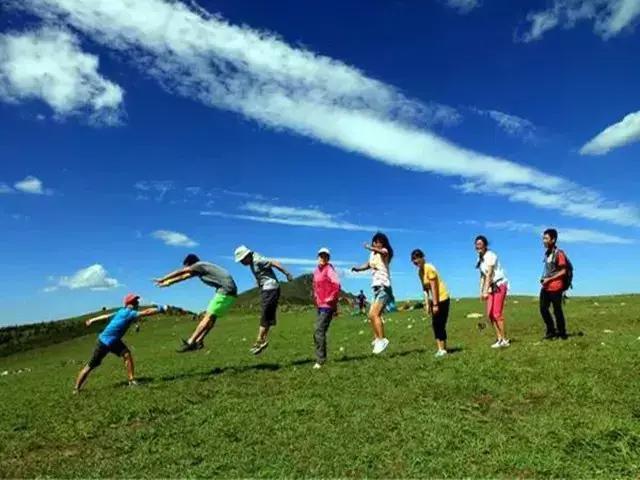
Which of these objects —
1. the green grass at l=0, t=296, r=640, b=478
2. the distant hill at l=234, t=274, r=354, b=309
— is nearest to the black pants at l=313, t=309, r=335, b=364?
the green grass at l=0, t=296, r=640, b=478

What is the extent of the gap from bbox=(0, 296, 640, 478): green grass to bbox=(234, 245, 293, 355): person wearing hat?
148 centimetres

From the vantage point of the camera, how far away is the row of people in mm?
18188

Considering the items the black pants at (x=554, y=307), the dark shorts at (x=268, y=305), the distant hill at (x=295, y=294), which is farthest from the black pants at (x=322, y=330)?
the distant hill at (x=295, y=294)

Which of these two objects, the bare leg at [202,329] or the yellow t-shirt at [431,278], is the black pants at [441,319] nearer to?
the yellow t-shirt at [431,278]

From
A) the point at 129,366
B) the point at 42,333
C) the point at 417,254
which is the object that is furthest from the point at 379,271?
the point at 42,333

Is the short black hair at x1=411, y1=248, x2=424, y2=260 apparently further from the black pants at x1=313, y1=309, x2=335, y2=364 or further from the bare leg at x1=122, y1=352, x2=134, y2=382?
the bare leg at x1=122, y1=352, x2=134, y2=382

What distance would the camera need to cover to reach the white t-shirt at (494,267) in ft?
63.7

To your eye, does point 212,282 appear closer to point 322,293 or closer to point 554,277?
point 322,293

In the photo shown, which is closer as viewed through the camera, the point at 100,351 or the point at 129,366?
the point at 100,351

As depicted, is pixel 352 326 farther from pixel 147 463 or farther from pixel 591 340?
pixel 147 463

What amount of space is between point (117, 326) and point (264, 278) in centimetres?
459

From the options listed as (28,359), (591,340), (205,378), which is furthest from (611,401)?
(28,359)

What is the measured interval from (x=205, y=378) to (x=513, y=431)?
32.5ft

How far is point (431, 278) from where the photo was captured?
18719 millimetres
